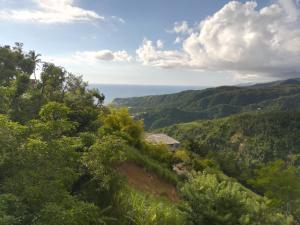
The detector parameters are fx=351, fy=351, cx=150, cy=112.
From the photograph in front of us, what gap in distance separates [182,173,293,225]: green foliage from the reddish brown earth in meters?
10.3

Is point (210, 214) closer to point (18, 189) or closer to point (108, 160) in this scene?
Result: point (108, 160)

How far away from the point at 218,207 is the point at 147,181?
1353 cm

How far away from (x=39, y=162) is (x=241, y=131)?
15115 cm

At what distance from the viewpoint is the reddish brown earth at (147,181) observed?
25.2 metres

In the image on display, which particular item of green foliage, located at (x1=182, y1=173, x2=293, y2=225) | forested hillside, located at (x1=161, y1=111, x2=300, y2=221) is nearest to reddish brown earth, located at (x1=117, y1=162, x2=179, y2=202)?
green foliage, located at (x1=182, y1=173, x2=293, y2=225)

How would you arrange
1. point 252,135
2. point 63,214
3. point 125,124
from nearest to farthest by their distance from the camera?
point 63,214 < point 125,124 < point 252,135

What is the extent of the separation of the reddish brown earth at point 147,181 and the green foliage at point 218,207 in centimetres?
1030

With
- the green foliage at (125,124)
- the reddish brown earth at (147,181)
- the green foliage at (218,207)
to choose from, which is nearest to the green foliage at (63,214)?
the green foliage at (218,207)

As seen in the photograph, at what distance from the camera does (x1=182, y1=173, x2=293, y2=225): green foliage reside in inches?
538

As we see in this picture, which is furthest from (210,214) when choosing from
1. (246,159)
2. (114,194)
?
(246,159)

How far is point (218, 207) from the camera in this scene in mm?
14055

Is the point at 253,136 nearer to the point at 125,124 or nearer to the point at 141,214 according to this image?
the point at 125,124

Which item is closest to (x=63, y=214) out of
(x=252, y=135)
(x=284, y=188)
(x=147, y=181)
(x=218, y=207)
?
(x=218, y=207)

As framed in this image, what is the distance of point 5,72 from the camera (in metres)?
32.2
